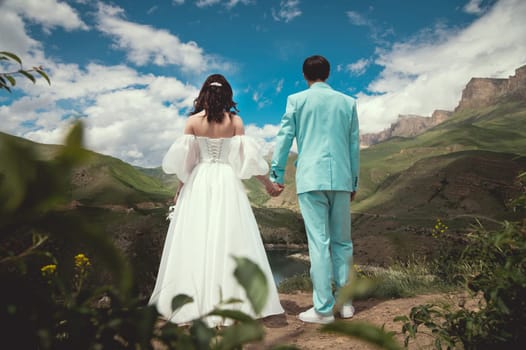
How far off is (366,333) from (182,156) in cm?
410

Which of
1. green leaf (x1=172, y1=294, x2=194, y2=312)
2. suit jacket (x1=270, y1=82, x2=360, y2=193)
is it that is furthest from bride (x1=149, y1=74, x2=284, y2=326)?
green leaf (x1=172, y1=294, x2=194, y2=312)

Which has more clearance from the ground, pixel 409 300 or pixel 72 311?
pixel 72 311

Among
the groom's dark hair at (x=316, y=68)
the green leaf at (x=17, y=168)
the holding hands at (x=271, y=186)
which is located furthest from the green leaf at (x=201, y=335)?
the groom's dark hair at (x=316, y=68)

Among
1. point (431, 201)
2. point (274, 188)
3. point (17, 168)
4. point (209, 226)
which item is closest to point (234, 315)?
point (17, 168)

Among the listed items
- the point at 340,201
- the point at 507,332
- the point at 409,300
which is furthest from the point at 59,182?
the point at 409,300

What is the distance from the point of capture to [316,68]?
4.46 metres

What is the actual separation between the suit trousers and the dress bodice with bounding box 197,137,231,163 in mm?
1028

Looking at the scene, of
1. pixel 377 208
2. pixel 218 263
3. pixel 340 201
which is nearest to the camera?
pixel 218 263

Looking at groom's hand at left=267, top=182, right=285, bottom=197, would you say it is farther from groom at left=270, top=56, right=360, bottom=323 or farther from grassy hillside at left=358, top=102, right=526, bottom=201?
grassy hillside at left=358, top=102, right=526, bottom=201

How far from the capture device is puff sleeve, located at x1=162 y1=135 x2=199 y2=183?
4.32 m

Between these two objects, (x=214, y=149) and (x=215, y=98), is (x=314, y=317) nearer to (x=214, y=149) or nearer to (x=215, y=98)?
(x=214, y=149)

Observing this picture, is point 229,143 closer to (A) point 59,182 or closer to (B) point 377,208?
(A) point 59,182

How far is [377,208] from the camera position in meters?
74.7

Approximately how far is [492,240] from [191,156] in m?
3.45
